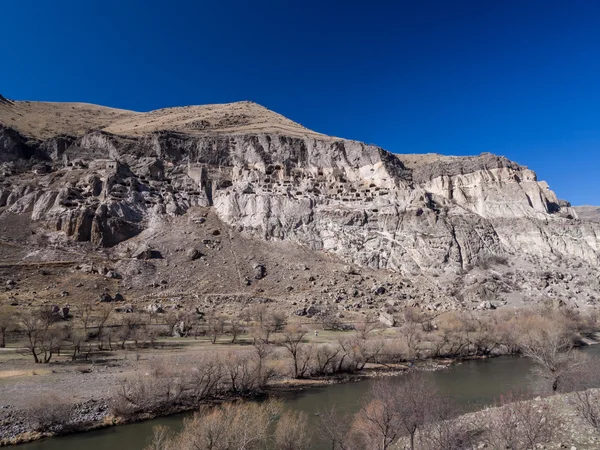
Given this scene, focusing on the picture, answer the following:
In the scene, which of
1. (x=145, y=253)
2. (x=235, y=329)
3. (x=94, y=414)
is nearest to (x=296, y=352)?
(x=235, y=329)

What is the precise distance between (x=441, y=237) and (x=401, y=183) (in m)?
17.5

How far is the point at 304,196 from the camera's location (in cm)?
7612

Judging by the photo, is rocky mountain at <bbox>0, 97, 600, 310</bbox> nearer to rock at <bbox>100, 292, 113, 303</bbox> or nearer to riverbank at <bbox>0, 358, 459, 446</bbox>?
rock at <bbox>100, 292, 113, 303</bbox>

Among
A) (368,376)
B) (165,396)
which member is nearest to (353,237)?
(368,376)

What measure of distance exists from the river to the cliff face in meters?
29.0

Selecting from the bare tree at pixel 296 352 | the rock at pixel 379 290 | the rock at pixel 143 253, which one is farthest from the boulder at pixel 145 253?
the bare tree at pixel 296 352

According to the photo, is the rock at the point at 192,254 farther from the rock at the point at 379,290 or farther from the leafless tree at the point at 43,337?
the rock at the point at 379,290

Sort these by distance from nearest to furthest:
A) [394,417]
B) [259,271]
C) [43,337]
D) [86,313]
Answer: [394,417], [43,337], [86,313], [259,271]

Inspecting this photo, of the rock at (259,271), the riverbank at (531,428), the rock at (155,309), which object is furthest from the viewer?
the rock at (259,271)

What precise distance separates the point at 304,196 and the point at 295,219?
6.86m

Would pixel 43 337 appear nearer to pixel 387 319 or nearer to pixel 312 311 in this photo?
pixel 312 311

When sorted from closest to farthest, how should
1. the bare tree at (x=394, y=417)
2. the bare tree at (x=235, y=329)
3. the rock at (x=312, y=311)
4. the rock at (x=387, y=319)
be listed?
the bare tree at (x=394, y=417) → the bare tree at (x=235, y=329) → the rock at (x=387, y=319) → the rock at (x=312, y=311)

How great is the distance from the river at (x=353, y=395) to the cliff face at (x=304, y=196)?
2897cm

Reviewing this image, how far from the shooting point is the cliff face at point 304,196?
63688mm
